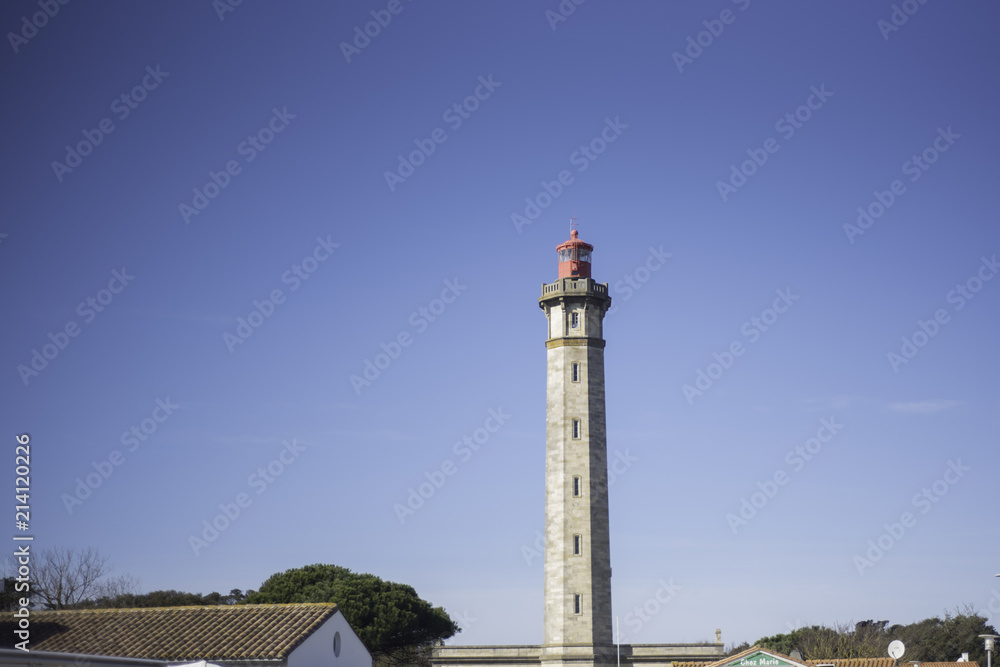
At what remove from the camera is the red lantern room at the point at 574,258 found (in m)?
52.2

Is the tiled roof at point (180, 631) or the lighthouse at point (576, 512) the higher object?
the lighthouse at point (576, 512)

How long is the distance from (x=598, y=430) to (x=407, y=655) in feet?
69.0

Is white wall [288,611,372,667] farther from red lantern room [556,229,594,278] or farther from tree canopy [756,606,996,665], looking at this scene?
tree canopy [756,606,996,665]

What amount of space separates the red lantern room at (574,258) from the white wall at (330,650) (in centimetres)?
2196

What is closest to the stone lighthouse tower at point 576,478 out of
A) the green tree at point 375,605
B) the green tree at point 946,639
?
the green tree at point 375,605

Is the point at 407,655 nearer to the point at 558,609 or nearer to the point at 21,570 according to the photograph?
the point at 558,609

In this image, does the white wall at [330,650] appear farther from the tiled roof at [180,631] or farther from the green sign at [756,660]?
the green sign at [756,660]

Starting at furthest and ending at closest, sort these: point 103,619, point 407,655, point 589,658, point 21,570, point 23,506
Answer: point 407,655, point 589,658, point 103,619, point 21,570, point 23,506

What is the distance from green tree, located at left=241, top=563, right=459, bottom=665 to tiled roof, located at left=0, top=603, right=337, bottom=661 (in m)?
24.3

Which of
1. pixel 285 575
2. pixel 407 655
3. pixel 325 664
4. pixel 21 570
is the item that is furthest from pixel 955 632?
pixel 21 570

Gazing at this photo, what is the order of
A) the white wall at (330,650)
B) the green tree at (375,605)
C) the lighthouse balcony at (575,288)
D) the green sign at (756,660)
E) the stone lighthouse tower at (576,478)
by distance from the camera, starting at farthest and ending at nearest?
the green tree at (375,605), the lighthouse balcony at (575,288), the stone lighthouse tower at (576,478), the green sign at (756,660), the white wall at (330,650)

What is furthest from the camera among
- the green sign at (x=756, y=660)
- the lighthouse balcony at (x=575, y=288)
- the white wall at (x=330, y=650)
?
the lighthouse balcony at (x=575, y=288)

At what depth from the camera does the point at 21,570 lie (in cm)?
2309

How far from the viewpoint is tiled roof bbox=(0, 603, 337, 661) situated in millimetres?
32219
